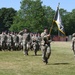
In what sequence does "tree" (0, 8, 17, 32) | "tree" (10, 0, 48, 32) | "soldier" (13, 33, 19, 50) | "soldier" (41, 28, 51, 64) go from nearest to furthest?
"soldier" (41, 28, 51, 64)
"soldier" (13, 33, 19, 50)
"tree" (10, 0, 48, 32)
"tree" (0, 8, 17, 32)

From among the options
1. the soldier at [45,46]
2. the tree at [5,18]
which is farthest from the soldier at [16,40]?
the tree at [5,18]

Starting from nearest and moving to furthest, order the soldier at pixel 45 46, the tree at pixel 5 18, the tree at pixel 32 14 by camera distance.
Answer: the soldier at pixel 45 46
the tree at pixel 32 14
the tree at pixel 5 18

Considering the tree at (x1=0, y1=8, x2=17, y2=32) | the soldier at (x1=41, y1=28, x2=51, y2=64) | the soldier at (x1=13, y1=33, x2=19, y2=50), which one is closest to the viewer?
the soldier at (x1=41, y1=28, x2=51, y2=64)

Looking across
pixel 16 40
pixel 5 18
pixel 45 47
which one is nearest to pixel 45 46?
pixel 45 47

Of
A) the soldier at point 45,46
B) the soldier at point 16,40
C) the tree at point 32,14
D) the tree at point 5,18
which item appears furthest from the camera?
the tree at point 5,18

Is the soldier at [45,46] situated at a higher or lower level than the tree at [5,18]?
lower

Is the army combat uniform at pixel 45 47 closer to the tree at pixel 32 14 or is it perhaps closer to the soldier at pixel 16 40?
the soldier at pixel 16 40

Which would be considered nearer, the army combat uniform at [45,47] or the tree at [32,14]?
the army combat uniform at [45,47]

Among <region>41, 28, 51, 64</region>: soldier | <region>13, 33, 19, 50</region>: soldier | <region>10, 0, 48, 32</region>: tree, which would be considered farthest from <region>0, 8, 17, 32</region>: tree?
<region>41, 28, 51, 64</region>: soldier

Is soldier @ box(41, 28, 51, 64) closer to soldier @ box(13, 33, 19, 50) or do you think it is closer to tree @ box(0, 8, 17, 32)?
soldier @ box(13, 33, 19, 50)

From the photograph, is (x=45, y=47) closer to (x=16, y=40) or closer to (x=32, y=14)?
(x=16, y=40)

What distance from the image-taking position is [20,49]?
3912 cm

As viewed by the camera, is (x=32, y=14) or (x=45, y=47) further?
(x=32, y=14)

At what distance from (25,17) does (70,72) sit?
347 feet
